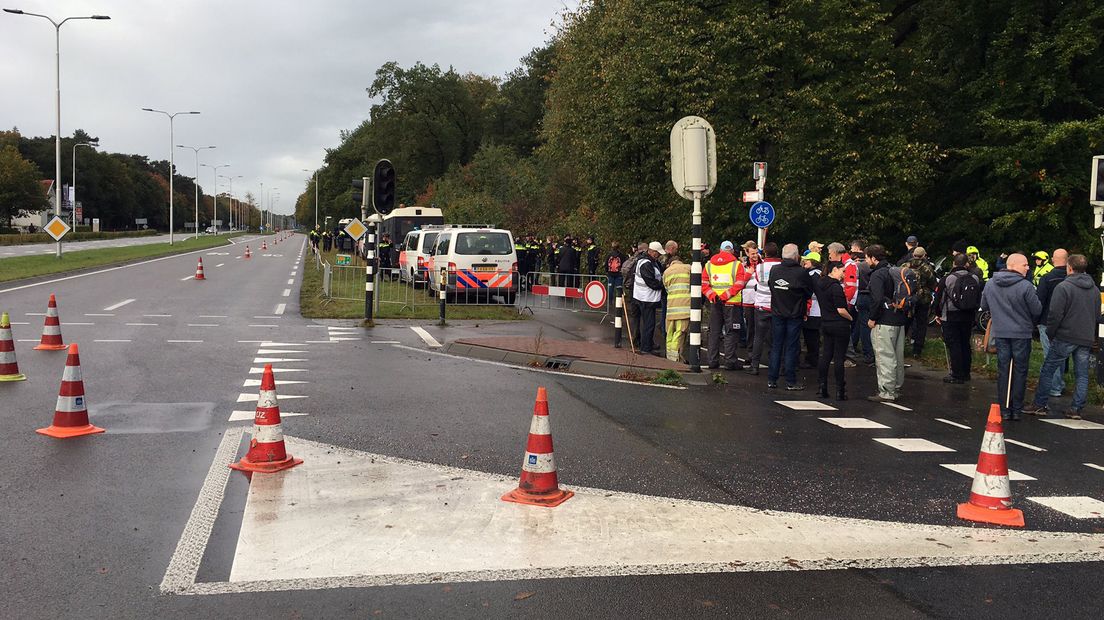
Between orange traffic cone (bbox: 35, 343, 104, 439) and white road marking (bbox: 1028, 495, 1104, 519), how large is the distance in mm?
7721

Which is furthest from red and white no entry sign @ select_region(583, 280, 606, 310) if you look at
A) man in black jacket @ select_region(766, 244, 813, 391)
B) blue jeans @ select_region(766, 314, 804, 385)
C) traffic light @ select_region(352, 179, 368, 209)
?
traffic light @ select_region(352, 179, 368, 209)

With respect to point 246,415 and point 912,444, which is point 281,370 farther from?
point 912,444

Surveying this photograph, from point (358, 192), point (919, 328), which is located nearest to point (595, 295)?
point (919, 328)

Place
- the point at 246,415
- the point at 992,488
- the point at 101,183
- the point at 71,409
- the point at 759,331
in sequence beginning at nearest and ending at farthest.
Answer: the point at 992,488, the point at 71,409, the point at 246,415, the point at 759,331, the point at 101,183

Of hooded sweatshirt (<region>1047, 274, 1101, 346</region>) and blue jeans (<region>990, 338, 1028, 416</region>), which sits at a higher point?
hooded sweatshirt (<region>1047, 274, 1101, 346</region>)

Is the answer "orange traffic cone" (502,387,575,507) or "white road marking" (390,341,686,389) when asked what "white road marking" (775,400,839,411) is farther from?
"orange traffic cone" (502,387,575,507)

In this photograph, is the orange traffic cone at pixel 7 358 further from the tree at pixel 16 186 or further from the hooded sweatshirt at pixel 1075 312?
the tree at pixel 16 186

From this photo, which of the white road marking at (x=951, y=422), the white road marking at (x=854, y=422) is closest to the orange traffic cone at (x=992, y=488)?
the white road marking at (x=854, y=422)

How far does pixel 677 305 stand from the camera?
13164 mm

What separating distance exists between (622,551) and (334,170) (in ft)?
342

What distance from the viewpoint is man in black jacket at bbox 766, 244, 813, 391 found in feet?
37.4

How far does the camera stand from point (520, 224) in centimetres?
4394

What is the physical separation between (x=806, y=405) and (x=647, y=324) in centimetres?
430

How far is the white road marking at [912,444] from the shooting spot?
8.00 meters
